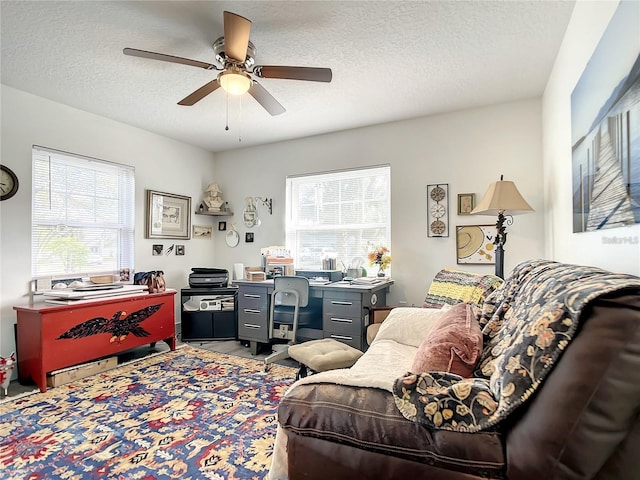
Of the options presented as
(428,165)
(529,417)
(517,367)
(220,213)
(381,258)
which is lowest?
(529,417)

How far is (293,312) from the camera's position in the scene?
3377 millimetres

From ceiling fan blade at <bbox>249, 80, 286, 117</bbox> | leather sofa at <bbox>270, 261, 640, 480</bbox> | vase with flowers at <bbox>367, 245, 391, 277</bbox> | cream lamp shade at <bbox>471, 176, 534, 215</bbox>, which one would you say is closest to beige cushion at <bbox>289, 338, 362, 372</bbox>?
leather sofa at <bbox>270, 261, 640, 480</bbox>

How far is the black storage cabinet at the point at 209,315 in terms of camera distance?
Answer: 3959 millimetres

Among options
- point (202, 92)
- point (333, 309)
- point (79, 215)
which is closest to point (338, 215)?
point (333, 309)

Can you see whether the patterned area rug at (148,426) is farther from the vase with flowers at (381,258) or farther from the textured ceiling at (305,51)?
the textured ceiling at (305,51)

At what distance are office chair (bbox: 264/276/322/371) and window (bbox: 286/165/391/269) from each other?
80 cm

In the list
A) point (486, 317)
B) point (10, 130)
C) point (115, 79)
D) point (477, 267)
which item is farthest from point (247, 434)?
point (10, 130)

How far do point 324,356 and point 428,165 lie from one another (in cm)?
238

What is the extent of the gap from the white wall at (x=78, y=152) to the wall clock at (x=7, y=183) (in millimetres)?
43

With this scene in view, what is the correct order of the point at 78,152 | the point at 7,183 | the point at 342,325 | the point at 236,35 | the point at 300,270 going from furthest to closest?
the point at 300,270 < the point at 78,152 < the point at 342,325 < the point at 7,183 < the point at 236,35

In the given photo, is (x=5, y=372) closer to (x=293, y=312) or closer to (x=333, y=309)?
(x=293, y=312)

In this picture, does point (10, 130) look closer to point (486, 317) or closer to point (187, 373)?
point (187, 373)

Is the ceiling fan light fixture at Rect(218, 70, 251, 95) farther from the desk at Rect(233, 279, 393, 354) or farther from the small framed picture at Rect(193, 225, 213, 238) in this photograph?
the small framed picture at Rect(193, 225, 213, 238)

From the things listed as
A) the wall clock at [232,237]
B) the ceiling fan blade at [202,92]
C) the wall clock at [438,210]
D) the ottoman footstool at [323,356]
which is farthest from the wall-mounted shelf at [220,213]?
the ottoman footstool at [323,356]
